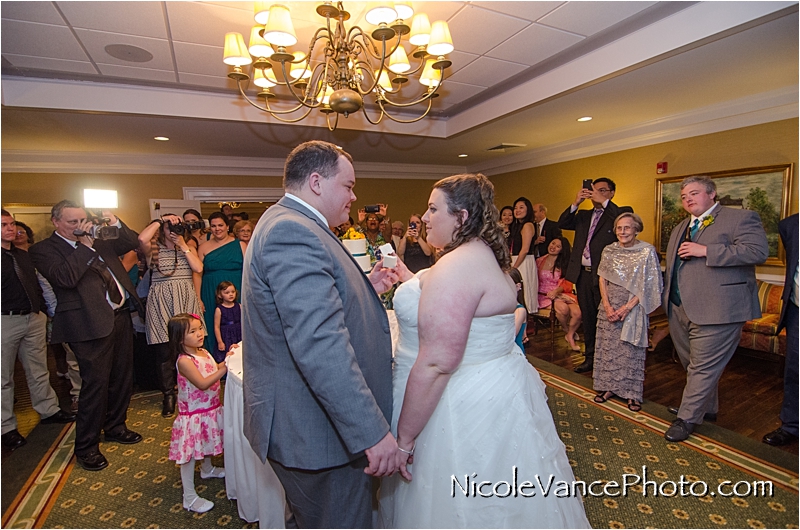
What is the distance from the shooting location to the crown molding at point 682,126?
386 cm

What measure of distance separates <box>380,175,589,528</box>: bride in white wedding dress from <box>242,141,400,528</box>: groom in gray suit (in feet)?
0.52

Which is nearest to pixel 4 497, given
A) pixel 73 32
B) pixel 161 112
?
pixel 73 32

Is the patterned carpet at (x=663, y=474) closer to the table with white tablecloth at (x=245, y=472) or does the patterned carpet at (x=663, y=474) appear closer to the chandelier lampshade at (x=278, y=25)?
the table with white tablecloth at (x=245, y=472)

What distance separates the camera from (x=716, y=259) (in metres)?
2.46

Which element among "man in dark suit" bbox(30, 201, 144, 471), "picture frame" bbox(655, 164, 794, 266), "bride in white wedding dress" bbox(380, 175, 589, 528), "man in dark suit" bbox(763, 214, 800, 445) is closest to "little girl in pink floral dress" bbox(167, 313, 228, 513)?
"man in dark suit" bbox(30, 201, 144, 471)

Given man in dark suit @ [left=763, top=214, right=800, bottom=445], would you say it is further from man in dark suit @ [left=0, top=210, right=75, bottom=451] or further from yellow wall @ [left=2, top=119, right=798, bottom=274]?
man in dark suit @ [left=0, top=210, right=75, bottom=451]

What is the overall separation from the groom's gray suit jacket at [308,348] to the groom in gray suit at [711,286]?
7.51ft

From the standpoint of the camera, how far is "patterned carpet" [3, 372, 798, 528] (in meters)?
1.94

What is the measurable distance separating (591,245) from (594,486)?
224 cm

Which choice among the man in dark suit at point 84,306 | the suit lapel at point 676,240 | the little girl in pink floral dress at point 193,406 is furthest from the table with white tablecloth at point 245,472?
the suit lapel at point 676,240

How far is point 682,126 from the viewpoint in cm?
461

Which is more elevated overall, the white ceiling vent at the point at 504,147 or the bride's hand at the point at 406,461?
the white ceiling vent at the point at 504,147

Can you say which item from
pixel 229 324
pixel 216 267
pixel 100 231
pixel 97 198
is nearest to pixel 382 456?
pixel 100 231

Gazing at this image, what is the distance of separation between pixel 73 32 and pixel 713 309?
14.1 ft
